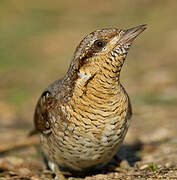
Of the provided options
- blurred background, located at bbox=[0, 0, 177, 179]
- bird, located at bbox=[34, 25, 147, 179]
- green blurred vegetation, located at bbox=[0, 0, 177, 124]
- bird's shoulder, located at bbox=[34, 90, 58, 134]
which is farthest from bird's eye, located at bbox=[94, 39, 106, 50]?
green blurred vegetation, located at bbox=[0, 0, 177, 124]

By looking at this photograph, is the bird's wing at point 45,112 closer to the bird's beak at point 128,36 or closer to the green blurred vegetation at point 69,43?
the bird's beak at point 128,36

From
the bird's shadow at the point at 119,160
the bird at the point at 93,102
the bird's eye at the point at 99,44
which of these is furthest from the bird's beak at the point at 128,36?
the bird's shadow at the point at 119,160

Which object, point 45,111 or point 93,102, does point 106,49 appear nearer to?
point 93,102

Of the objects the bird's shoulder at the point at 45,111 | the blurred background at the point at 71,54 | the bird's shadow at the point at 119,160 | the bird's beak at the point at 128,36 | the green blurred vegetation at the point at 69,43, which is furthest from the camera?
the green blurred vegetation at the point at 69,43

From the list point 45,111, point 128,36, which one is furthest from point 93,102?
point 45,111

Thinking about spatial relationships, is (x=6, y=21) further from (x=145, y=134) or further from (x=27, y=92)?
(x=145, y=134)

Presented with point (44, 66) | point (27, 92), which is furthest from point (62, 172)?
point (44, 66)
